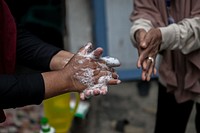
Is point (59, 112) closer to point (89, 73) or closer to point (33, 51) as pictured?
point (33, 51)

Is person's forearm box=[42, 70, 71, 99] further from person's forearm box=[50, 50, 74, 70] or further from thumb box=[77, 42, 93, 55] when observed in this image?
person's forearm box=[50, 50, 74, 70]

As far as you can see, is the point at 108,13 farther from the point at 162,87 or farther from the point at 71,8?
the point at 162,87

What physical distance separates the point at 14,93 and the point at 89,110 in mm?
2167

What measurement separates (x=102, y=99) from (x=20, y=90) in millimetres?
2328

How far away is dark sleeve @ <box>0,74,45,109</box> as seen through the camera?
1647mm

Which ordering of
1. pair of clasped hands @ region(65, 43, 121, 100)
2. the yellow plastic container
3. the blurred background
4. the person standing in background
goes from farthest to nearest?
the blurred background
the yellow plastic container
the person standing in background
pair of clasped hands @ region(65, 43, 121, 100)

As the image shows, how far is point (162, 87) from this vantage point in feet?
8.52

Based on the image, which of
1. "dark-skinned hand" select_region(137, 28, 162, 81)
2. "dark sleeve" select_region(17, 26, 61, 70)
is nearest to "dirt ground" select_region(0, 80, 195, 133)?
"dark sleeve" select_region(17, 26, 61, 70)

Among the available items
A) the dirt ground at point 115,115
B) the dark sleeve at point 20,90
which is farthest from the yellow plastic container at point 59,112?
the dark sleeve at point 20,90

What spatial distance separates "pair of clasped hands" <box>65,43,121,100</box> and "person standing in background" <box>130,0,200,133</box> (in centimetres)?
25

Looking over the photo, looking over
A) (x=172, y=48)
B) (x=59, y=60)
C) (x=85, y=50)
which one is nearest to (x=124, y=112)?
(x=172, y=48)

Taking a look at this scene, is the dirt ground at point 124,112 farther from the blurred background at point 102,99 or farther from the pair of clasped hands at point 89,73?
the pair of clasped hands at point 89,73

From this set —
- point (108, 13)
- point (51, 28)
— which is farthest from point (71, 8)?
point (51, 28)

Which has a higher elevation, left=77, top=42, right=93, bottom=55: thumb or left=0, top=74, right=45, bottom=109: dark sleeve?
left=77, top=42, right=93, bottom=55: thumb
